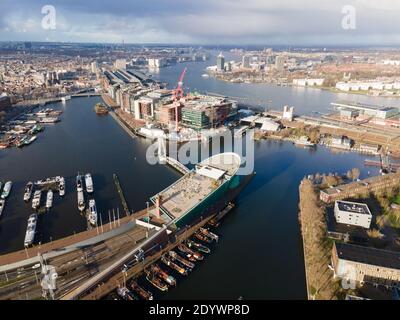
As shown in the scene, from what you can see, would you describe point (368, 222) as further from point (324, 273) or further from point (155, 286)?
point (155, 286)

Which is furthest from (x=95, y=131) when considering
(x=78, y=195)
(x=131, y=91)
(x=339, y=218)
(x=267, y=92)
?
(x=267, y=92)

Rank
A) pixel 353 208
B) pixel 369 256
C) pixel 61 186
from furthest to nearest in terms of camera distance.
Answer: pixel 61 186, pixel 353 208, pixel 369 256

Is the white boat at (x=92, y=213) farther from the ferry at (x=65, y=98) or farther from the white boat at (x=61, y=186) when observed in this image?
the ferry at (x=65, y=98)

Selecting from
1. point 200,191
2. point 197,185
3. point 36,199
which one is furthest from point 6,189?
point 200,191

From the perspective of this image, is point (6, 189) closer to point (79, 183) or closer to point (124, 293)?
point (79, 183)

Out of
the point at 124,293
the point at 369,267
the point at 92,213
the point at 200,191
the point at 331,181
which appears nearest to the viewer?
the point at 124,293

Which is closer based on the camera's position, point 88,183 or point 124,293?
point 124,293

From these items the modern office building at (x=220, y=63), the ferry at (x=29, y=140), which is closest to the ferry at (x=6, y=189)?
the ferry at (x=29, y=140)

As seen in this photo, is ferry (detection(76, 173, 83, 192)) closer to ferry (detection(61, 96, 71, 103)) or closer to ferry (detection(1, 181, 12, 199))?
ferry (detection(1, 181, 12, 199))
